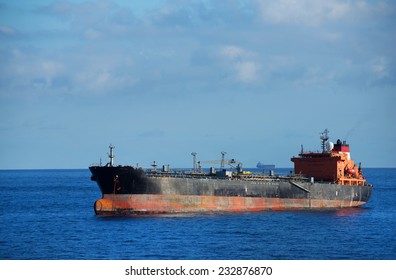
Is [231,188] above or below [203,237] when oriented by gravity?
above

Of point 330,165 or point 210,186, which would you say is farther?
point 330,165

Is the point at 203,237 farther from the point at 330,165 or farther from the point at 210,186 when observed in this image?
the point at 330,165

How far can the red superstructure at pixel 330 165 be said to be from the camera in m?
80.6

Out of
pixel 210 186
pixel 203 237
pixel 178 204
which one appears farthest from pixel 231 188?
pixel 203 237

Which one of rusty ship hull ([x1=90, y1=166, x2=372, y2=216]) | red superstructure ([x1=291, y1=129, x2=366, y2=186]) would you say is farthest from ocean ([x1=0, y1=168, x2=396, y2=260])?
red superstructure ([x1=291, y1=129, x2=366, y2=186])

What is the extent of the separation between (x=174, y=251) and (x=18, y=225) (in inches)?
879

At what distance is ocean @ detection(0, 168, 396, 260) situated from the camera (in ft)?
153

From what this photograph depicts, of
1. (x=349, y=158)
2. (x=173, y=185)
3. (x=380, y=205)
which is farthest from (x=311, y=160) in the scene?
(x=173, y=185)

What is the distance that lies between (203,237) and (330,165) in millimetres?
32223

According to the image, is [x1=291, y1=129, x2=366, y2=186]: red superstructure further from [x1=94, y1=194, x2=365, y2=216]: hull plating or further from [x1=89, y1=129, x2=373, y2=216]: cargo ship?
[x1=94, y1=194, x2=365, y2=216]: hull plating

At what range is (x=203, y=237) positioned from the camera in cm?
5238

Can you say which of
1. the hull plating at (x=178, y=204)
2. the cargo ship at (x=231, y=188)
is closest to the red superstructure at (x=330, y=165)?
the cargo ship at (x=231, y=188)

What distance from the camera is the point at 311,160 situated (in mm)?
82125
